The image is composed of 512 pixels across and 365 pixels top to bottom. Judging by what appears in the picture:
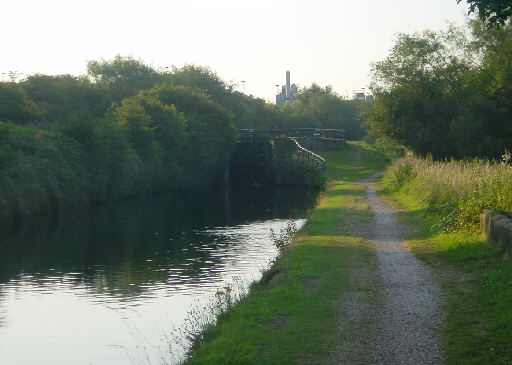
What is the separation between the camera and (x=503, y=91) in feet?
170

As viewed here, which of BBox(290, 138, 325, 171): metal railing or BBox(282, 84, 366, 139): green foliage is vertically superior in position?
BBox(282, 84, 366, 139): green foliage

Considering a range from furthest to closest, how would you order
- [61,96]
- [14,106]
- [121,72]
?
[121,72], [61,96], [14,106]

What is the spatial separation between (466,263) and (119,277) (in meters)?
11.4

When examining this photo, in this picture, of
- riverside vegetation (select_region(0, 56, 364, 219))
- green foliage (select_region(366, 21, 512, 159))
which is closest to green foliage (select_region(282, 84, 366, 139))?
riverside vegetation (select_region(0, 56, 364, 219))

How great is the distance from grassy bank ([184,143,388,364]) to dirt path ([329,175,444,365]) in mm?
161

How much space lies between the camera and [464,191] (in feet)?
74.1

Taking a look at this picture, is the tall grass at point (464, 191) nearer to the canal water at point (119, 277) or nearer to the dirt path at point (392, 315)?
the dirt path at point (392, 315)

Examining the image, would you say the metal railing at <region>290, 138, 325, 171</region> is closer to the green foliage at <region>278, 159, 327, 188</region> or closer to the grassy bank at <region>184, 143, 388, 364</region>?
the green foliage at <region>278, 159, 327, 188</region>

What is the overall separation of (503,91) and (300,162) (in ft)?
76.4

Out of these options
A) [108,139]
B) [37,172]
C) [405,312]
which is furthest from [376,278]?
[108,139]

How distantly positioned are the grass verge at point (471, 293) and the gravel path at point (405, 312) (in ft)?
0.72

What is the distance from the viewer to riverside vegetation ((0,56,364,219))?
43.4 m

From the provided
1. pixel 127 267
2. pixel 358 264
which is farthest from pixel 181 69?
pixel 358 264

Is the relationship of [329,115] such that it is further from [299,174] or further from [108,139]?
[108,139]
